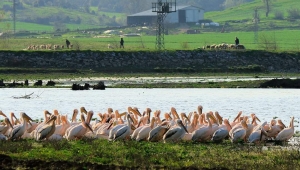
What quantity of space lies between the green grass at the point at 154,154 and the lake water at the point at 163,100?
392 inches

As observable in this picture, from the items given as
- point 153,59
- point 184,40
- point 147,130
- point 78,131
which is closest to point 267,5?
point 184,40

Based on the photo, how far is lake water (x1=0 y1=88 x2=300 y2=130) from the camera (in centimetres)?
4028

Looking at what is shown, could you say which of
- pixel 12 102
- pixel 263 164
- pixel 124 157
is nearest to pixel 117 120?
pixel 124 157

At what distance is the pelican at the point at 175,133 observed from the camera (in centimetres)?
2614

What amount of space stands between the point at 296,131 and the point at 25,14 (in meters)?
172

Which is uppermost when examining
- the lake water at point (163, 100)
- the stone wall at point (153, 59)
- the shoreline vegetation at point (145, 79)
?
the stone wall at point (153, 59)

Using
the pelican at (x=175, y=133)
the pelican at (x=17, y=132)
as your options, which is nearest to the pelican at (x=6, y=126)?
the pelican at (x=17, y=132)

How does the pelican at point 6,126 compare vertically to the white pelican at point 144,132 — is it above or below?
above

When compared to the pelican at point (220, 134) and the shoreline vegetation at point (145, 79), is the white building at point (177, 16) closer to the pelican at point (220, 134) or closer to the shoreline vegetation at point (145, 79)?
the shoreline vegetation at point (145, 79)

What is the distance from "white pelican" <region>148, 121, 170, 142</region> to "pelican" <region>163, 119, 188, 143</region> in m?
0.23

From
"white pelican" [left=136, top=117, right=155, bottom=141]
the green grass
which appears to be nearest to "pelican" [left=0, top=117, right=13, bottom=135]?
the green grass

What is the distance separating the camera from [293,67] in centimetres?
7512

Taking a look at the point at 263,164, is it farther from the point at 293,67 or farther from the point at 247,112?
the point at 293,67

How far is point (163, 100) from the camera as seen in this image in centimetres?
4647
